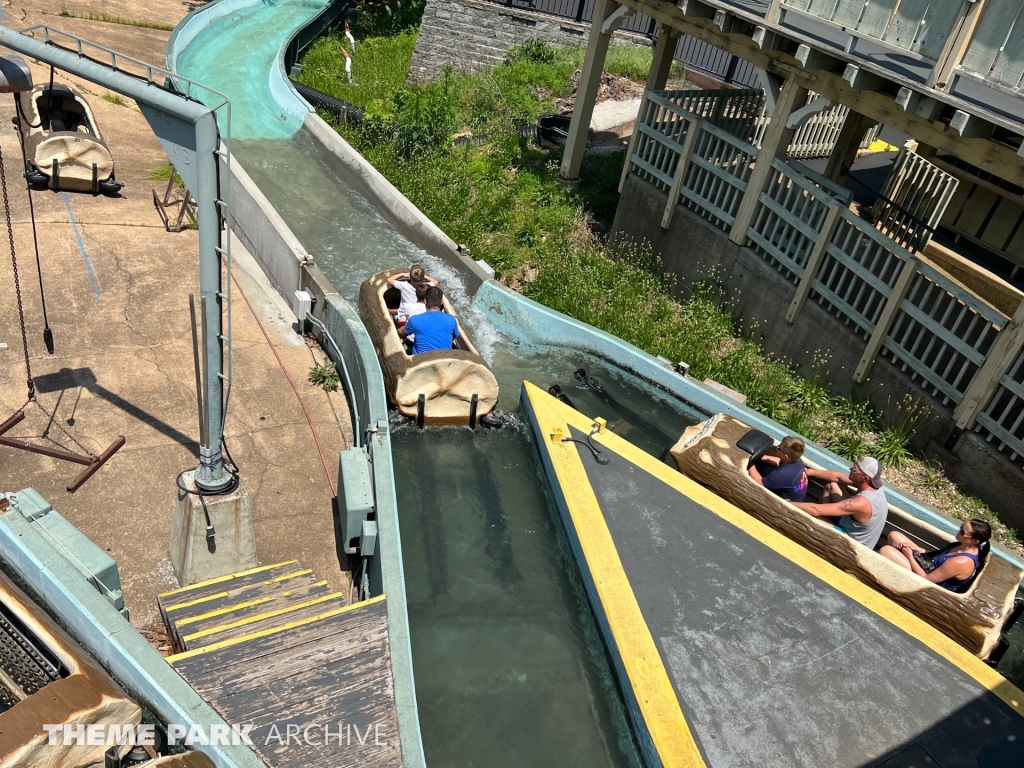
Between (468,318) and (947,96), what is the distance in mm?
5917

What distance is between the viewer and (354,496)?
6719mm

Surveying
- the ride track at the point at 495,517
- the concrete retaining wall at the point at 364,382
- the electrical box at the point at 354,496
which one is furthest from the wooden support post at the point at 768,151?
the electrical box at the point at 354,496

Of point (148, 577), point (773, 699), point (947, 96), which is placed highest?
point (947, 96)

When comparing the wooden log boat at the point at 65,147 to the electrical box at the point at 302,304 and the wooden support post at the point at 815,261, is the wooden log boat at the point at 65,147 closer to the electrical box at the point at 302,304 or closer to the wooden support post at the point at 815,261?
the electrical box at the point at 302,304

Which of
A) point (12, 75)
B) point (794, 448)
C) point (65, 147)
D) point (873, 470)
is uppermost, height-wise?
point (12, 75)

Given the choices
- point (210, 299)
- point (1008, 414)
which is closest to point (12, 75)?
point (210, 299)

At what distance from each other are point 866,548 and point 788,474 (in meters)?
0.90

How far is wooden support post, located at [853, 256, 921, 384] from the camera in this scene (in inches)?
350

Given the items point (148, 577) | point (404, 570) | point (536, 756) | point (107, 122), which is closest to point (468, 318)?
point (404, 570)

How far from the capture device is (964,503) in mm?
8445

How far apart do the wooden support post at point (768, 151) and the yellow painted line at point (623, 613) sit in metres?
4.35

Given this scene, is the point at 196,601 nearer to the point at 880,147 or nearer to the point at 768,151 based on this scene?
the point at 768,151

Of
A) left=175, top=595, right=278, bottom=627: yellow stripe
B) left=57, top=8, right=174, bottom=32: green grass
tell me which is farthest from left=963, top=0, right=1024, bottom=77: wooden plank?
left=57, top=8, right=174, bottom=32: green grass

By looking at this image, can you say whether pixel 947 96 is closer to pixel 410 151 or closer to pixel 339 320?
pixel 339 320
